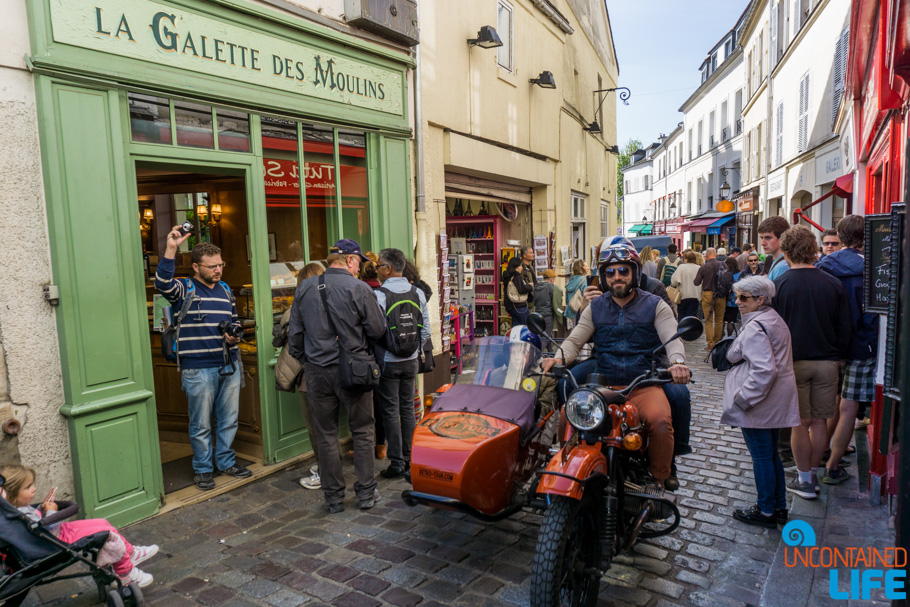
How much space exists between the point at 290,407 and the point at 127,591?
257 cm

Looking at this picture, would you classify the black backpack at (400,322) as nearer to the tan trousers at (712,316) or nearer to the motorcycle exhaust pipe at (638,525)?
the motorcycle exhaust pipe at (638,525)

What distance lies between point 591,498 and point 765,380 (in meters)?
1.75

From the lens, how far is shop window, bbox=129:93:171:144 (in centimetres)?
460

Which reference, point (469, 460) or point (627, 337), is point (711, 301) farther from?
point (469, 460)

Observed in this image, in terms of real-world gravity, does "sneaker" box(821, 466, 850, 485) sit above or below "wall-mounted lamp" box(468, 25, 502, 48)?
below

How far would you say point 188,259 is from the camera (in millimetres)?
7090

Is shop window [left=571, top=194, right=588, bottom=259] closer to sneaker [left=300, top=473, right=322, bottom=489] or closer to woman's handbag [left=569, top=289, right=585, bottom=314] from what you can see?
woman's handbag [left=569, top=289, right=585, bottom=314]

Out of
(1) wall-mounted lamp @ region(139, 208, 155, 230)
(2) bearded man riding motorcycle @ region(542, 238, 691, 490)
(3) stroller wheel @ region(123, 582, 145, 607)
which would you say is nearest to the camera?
(3) stroller wheel @ region(123, 582, 145, 607)

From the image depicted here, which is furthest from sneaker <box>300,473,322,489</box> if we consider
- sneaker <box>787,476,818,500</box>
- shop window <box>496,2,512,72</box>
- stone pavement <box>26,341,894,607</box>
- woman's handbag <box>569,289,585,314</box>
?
shop window <box>496,2,512,72</box>

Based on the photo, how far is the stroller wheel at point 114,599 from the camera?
321 cm

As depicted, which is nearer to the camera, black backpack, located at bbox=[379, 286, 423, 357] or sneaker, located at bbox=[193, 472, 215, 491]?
sneaker, located at bbox=[193, 472, 215, 491]

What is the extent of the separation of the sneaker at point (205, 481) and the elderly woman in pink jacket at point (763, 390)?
4.12m

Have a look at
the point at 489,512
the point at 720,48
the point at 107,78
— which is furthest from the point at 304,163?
the point at 720,48

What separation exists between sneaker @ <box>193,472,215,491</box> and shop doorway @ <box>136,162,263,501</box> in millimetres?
561
